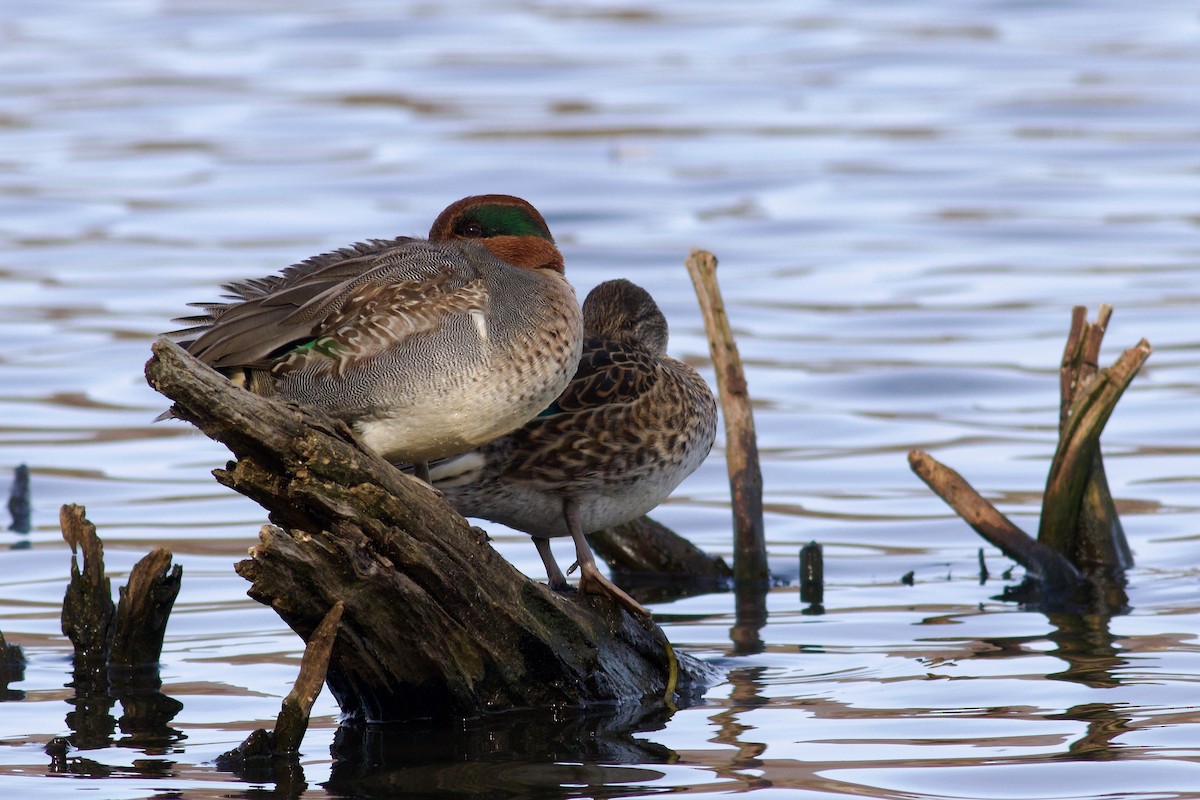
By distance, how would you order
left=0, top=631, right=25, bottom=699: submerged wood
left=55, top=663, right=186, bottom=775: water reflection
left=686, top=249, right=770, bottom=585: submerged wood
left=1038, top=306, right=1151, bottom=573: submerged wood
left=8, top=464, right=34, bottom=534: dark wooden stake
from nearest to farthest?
left=55, top=663, right=186, bottom=775: water reflection
left=0, top=631, right=25, bottom=699: submerged wood
left=1038, top=306, right=1151, bottom=573: submerged wood
left=686, top=249, right=770, bottom=585: submerged wood
left=8, top=464, right=34, bottom=534: dark wooden stake

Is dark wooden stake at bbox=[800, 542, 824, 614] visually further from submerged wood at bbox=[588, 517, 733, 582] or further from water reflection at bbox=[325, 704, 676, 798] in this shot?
water reflection at bbox=[325, 704, 676, 798]

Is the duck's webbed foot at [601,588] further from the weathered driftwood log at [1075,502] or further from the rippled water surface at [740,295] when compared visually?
the weathered driftwood log at [1075,502]

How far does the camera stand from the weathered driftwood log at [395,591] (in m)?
5.11

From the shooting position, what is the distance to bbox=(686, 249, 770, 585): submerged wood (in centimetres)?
792

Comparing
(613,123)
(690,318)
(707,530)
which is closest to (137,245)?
(690,318)

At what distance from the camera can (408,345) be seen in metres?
5.62

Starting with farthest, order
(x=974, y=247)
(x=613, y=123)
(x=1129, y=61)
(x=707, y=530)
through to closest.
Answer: (x=1129, y=61) < (x=613, y=123) < (x=974, y=247) < (x=707, y=530)

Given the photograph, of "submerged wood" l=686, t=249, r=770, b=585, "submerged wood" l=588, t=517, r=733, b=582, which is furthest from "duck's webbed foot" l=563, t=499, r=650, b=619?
"submerged wood" l=588, t=517, r=733, b=582

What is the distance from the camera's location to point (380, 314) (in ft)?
18.7

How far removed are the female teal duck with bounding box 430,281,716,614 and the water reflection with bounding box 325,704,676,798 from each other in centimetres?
48

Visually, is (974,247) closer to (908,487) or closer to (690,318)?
(690,318)

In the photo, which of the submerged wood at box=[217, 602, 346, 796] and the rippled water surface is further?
the rippled water surface

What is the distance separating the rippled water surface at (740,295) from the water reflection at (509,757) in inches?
0.7

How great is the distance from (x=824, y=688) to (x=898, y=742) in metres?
0.76
